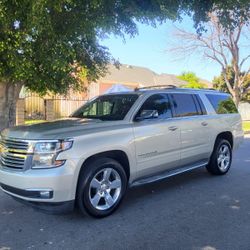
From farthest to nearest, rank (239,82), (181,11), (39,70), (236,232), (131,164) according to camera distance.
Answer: (239,82), (39,70), (181,11), (131,164), (236,232)

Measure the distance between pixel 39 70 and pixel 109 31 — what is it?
7.92 ft

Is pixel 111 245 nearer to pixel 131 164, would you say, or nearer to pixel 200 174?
pixel 131 164

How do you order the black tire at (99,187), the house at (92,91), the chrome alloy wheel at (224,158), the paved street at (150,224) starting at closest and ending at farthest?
the paved street at (150,224) < the black tire at (99,187) < the chrome alloy wheel at (224,158) < the house at (92,91)

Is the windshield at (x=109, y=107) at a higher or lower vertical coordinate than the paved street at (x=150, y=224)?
higher

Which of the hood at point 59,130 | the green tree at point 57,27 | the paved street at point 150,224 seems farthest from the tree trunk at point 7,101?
the hood at point 59,130

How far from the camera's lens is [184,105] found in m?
6.68

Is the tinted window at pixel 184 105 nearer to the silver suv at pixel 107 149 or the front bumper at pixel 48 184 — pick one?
the silver suv at pixel 107 149

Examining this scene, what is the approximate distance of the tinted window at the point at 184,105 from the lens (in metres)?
6.44

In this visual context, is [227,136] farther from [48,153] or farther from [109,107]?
[48,153]

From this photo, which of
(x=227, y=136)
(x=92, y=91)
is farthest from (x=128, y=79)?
(x=227, y=136)

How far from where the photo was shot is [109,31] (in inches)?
301

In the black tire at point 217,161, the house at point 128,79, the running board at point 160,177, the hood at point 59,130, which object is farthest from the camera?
the house at point 128,79

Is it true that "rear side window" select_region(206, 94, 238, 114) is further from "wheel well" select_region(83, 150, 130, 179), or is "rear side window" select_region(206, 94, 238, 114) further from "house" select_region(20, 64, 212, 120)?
"house" select_region(20, 64, 212, 120)

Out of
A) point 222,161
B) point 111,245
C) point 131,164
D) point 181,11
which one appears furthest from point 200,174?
point 111,245
